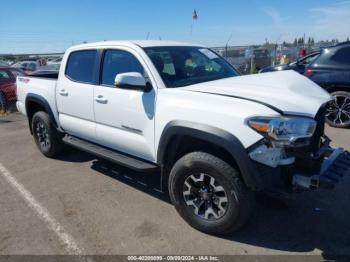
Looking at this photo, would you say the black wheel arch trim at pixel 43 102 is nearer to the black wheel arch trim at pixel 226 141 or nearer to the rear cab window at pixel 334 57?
the black wheel arch trim at pixel 226 141

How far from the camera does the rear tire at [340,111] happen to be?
23.6 ft

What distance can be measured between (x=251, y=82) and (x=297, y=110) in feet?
2.50

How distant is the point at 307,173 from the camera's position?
3080mm

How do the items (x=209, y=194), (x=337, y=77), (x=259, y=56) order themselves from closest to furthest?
(x=209, y=194)
(x=337, y=77)
(x=259, y=56)

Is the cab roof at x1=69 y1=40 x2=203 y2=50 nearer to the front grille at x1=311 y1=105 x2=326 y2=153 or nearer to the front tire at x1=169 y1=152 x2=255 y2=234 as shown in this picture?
the front tire at x1=169 y1=152 x2=255 y2=234

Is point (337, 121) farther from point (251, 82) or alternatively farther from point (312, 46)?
point (312, 46)

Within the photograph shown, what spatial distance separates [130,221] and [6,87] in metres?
10.6

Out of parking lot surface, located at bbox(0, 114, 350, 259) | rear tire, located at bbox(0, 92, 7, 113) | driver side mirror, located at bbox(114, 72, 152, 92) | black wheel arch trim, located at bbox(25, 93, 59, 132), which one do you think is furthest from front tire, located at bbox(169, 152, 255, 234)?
rear tire, located at bbox(0, 92, 7, 113)

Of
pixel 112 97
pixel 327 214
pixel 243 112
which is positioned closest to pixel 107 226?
pixel 112 97

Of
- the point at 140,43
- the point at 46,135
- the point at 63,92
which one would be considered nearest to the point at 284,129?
the point at 140,43

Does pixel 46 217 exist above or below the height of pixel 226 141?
below

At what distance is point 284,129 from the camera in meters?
2.92

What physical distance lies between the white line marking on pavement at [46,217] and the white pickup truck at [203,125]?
95 cm

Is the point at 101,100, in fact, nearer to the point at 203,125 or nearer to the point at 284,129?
the point at 203,125
